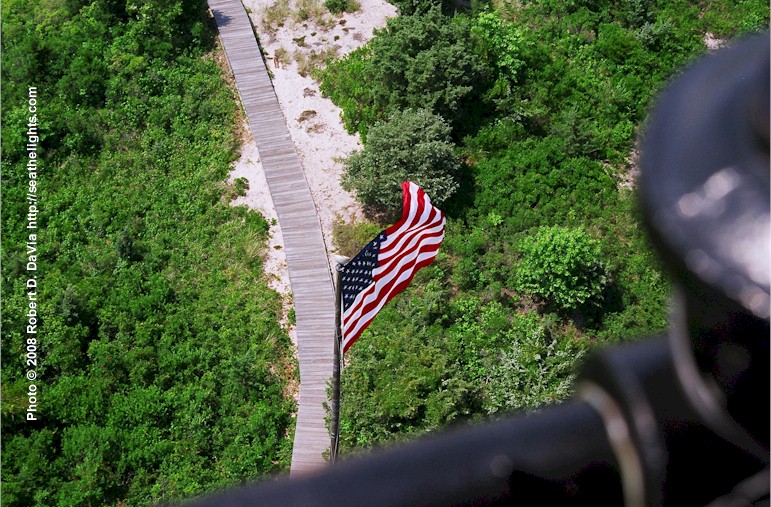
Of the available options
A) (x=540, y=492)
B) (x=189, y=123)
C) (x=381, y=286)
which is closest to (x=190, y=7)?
(x=189, y=123)

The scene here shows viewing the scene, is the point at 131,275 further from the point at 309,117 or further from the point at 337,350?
the point at 337,350

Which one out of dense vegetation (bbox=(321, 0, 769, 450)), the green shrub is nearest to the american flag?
dense vegetation (bbox=(321, 0, 769, 450))

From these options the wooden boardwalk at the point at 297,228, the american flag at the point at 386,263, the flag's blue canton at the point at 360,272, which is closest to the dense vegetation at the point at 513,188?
the wooden boardwalk at the point at 297,228

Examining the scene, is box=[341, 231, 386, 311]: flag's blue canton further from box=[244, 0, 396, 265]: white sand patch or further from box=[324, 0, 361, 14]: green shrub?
box=[324, 0, 361, 14]: green shrub

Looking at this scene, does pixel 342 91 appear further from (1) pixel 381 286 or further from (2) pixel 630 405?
(2) pixel 630 405

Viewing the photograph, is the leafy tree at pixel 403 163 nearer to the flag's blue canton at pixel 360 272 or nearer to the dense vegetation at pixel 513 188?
the dense vegetation at pixel 513 188

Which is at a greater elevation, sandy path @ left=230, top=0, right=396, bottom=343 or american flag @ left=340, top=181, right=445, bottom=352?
american flag @ left=340, top=181, right=445, bottom=352
